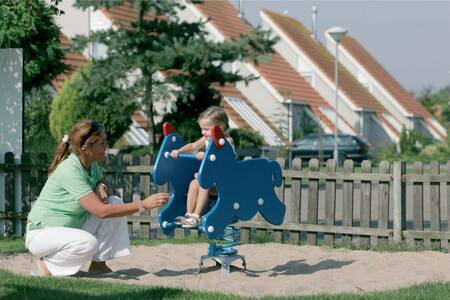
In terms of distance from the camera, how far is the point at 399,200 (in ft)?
30.8

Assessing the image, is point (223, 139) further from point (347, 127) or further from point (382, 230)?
point (347, 127)

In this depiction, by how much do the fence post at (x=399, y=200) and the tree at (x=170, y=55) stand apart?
29.8 feet

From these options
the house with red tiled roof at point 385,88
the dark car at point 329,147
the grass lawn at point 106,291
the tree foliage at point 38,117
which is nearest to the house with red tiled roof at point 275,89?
the dark car at point 329,147

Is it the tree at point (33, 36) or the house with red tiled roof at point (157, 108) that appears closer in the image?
the tree at point (33, 36)

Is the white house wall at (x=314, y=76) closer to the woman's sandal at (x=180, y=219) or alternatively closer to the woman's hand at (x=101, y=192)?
the woman's sandal at (x=180, y=219)

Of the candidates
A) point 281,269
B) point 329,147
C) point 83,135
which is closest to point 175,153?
point 83,135

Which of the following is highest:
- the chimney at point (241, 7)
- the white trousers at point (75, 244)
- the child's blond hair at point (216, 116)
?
the chimney at point (241, 7)

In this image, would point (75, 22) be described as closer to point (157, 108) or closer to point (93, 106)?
point (157, 108)

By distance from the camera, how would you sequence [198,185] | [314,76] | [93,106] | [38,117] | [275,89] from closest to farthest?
[198,185] < [93,106] < [38,117] < [275,89] < [314,76]

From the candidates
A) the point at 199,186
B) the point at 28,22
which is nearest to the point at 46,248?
the point at 199,186

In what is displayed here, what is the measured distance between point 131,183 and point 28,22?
9.08 ft

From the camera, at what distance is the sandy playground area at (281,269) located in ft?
21.8

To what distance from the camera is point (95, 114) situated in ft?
63.7

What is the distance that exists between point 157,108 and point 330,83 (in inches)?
618
